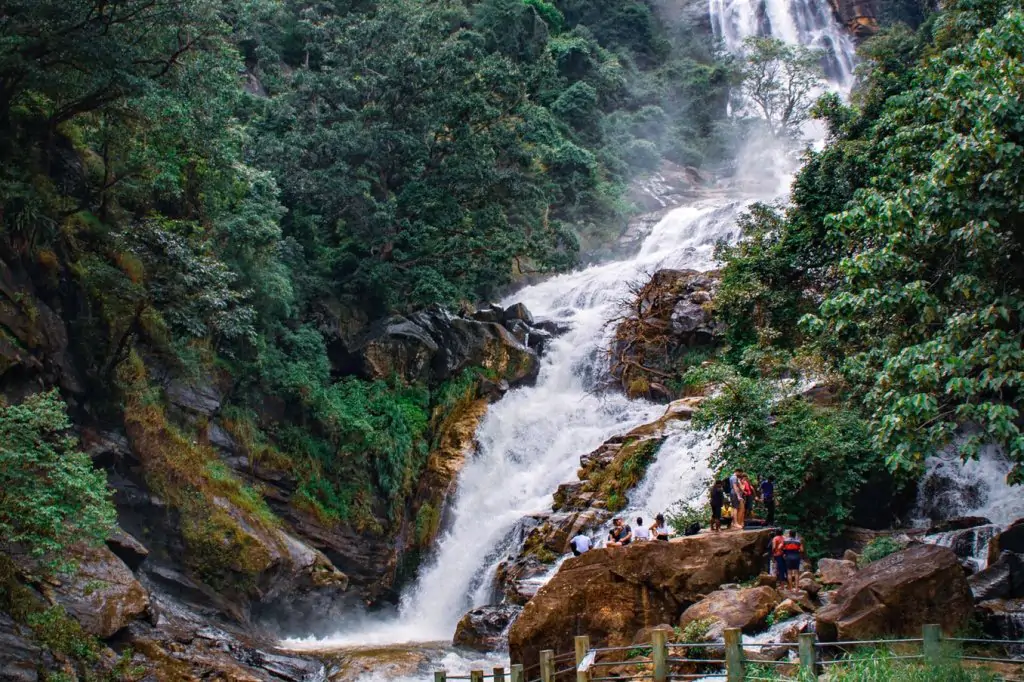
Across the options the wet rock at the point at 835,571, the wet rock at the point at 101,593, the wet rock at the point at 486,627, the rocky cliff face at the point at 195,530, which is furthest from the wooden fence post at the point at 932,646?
the wet rock at the point at 101,593

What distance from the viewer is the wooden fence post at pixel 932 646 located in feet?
28.9

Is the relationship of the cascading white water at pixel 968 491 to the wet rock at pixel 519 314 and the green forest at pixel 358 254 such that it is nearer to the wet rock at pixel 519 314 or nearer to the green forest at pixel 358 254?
the green forest at pixel 358 254

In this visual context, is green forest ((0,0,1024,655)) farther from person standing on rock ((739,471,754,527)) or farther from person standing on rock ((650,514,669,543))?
person standing on rock ((650,514,669,543))

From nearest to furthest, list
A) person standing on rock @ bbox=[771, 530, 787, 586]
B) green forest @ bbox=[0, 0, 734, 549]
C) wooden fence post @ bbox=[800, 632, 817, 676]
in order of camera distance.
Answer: wooden fence post @ bbox=[800, 632, 817, 676], person standing on rock @ bbox=[771, 530, 787, 586], green forest @ bbox=[0, 0, 734, 549]

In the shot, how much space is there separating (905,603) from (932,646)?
2.90 meters

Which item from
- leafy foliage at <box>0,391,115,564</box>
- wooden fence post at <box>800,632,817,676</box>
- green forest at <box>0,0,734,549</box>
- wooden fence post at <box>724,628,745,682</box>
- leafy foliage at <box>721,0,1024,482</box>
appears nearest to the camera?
wooden fence post at <box>800,632,817,676</box>

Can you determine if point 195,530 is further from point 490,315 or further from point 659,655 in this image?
point 490,315

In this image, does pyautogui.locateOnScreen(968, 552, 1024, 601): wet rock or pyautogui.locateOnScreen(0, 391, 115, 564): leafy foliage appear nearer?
pyautogui.locateOnScreen(968, 552, 1024, 601): wet rock

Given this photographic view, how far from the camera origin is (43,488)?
543 inches

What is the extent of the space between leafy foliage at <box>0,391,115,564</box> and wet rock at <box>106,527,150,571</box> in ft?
8.79

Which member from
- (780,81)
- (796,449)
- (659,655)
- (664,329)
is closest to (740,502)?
(796,449)

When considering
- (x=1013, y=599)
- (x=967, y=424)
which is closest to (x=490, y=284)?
(x=967, y=424)

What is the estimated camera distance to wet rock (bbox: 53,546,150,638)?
603 inches

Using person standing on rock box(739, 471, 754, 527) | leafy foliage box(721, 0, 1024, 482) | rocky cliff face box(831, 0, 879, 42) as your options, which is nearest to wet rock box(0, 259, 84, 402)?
person standing on rock box(739, 471, 754, 527)
